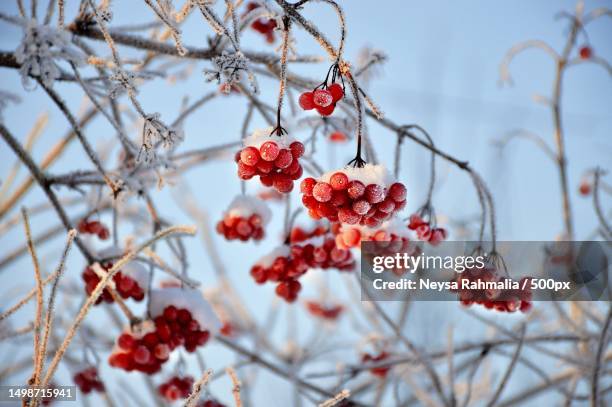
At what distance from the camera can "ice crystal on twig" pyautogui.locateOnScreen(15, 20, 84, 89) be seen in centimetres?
148

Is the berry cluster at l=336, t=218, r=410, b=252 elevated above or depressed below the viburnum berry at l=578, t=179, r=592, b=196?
Result: below

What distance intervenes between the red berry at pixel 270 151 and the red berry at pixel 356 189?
18 cm

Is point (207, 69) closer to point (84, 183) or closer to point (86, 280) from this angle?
point (84, 183)

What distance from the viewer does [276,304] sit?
15.1ft

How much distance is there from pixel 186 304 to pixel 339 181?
0.80 meters

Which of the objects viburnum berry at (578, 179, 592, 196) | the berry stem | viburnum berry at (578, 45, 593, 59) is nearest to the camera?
the berry stem

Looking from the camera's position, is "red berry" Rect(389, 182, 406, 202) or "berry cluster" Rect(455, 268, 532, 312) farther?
"berry cluster" Rect(455, 268, 532, 312)

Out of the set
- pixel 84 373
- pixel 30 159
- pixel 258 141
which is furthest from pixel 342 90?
pixel 84 373

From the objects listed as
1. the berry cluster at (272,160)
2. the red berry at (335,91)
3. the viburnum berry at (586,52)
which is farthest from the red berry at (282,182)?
the viburnum berry at (586,52)

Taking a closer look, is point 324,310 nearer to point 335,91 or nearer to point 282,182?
point 282,182

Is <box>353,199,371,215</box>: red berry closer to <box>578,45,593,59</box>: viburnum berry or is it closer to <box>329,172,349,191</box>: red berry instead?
<box>329,172,349,191</box>: red berry

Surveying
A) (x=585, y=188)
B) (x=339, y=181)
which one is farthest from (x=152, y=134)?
(x=585, y=188)

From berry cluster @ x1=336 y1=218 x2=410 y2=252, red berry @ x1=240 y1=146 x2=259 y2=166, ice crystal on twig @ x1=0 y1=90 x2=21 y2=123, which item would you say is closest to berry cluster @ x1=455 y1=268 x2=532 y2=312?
berry cluster @ x1=336 y1=218 x2=410 y2=252

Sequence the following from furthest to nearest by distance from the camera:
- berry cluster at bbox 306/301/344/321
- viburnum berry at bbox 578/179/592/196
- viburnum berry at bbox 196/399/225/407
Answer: berry cluster at bbox 306/301/344/321 < viburnum berry at bbox 578/179/592/196 < viburnum berry at bbox 196/399/225/407
